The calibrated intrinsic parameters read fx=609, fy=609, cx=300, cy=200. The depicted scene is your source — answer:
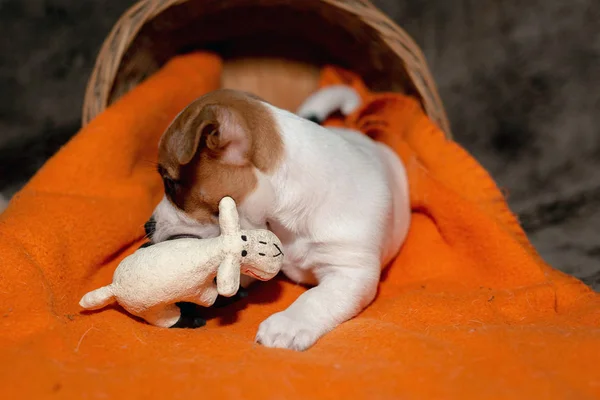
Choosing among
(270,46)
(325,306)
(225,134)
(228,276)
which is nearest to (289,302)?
(325,306)

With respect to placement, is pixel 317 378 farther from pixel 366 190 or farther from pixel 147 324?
pixel 366 190

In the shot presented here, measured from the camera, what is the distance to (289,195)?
5.50ft

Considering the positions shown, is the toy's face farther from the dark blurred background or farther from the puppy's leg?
the dark blurred background

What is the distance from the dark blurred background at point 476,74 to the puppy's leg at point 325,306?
1309mm

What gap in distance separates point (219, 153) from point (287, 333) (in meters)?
0.49

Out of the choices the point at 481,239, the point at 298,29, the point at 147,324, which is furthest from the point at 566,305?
the point at 298,29

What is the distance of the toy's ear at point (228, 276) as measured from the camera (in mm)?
1433

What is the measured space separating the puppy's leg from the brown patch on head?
331 millimetres

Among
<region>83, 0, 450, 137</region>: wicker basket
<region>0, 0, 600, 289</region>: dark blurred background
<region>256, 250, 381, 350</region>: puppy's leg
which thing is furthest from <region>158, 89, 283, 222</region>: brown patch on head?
<region>0, 0, 600, 289</region>: dark blurred background

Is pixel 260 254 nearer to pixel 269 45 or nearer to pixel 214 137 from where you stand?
pixel 214 137

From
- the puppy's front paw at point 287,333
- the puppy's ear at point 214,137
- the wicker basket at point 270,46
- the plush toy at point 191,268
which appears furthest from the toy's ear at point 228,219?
the wicker basket at point 270,46

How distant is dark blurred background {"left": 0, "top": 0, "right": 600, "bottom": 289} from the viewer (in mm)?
2883

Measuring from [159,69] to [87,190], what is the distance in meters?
0.89

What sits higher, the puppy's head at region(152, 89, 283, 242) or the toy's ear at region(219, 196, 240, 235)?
the puppy's head at region(152, 89, 283, 242)
